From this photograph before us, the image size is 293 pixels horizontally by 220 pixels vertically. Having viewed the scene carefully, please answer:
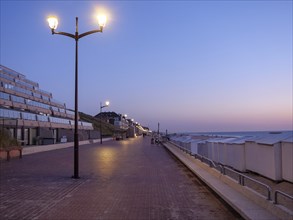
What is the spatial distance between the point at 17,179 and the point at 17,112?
113 feet

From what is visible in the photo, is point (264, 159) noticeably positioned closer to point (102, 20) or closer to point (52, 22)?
point (102, 20)

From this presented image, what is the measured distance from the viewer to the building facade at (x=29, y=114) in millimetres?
46062

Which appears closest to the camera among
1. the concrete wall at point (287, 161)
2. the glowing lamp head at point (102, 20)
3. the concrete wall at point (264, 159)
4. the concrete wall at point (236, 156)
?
the concrete wall at point (287, 161)

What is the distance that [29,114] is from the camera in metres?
51.6

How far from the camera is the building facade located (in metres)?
46.1

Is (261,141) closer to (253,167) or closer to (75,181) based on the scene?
(253,167)

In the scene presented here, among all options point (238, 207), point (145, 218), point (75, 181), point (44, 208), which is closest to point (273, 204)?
point (238, 207)

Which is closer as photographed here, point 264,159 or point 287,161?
point 287,161

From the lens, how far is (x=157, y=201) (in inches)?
384

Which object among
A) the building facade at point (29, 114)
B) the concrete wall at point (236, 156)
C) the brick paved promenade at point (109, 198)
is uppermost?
the building facade at point (29, 114)

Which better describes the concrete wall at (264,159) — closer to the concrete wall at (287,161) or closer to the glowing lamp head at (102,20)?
the concrete wall at (287,161)

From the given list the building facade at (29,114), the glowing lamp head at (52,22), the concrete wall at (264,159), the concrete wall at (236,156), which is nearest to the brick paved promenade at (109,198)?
the concrete wall at (264,159)

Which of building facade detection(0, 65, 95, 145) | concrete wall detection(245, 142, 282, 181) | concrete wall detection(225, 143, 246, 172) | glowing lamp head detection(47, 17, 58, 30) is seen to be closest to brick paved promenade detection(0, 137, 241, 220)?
concrete wall detection(245, 142, 282, 181)

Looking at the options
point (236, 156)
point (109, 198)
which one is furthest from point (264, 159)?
point (109, 198)
